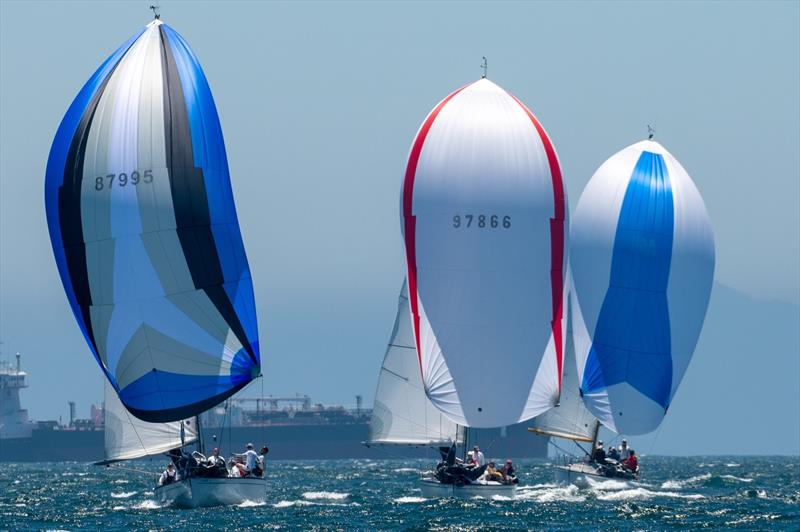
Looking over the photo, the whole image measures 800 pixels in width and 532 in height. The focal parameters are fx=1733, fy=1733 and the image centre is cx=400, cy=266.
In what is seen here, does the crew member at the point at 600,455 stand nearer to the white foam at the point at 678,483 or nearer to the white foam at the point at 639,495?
the white foam at the point at 639,495

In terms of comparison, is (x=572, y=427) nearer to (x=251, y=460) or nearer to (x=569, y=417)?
(x=569, y=417)

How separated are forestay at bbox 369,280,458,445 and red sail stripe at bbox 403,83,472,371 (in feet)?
7.30

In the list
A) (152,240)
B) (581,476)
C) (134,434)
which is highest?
(152,240)

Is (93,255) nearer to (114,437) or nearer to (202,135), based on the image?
(202,135)

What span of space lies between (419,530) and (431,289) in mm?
7555

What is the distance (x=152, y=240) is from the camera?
34.1 m

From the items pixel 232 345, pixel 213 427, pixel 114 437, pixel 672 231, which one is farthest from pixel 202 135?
pixel 213 427

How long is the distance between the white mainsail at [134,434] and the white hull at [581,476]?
40.1 feet

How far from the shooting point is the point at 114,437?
4012cm

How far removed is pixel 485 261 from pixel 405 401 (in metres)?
5.89

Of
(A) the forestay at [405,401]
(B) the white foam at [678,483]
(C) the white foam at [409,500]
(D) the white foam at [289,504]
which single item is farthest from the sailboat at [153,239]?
(B) the white foam at [678,483]

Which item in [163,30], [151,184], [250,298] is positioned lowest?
[250,298]

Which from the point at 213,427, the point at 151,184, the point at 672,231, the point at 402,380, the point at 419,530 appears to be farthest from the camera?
the point at 213,427

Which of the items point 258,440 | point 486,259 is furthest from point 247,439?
point 486,259
